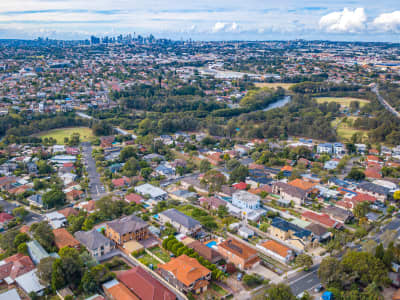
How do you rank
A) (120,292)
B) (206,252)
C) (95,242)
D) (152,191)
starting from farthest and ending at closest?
(152,191) < (95,242) < (206,252) < (120,292)

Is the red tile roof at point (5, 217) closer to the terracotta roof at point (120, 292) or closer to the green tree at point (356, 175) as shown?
the terracotta roof at point (120, 292)

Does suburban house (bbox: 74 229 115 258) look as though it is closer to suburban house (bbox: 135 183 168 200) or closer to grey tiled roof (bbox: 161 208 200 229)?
grey tiled roof (bbox: 161 208 200 229)

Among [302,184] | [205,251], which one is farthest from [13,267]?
[302,184]

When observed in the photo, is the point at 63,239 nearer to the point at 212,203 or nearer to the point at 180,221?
the point at 180,221

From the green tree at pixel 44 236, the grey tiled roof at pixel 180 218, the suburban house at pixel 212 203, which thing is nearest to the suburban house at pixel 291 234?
the suburban house at pixel 212 203

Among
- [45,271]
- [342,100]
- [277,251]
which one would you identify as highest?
[342,100]

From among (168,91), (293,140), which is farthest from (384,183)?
(168,91)

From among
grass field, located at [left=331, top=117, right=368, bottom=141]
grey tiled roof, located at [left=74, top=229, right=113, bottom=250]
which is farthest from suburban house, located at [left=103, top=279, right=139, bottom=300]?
grass field, located at [left=331, top=117, right=368, bottom=141]
